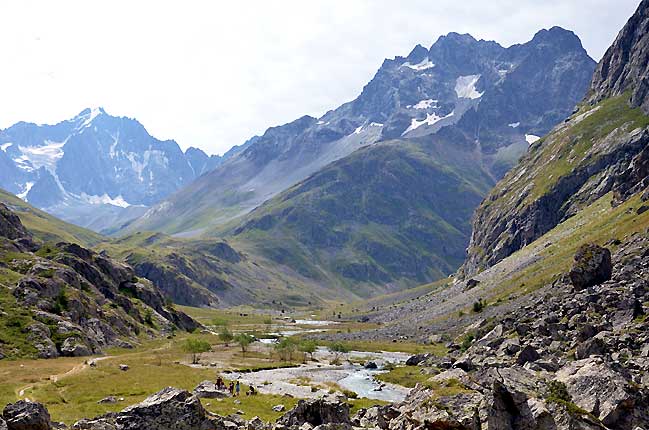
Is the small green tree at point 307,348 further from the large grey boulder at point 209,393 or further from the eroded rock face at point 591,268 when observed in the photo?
the large grey boulder at point 209,393

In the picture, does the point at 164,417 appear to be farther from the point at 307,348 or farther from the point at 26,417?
the point at 307,348

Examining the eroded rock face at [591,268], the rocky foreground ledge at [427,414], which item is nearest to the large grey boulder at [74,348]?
the rocky foreground ledge at [427,414]

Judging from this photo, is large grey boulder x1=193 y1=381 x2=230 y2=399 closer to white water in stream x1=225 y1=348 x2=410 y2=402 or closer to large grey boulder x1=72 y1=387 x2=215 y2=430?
white water in stream x1=225 y1=348 x2=410 y2=402

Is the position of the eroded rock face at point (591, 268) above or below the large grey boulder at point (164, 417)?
below

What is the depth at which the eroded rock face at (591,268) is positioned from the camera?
122 metres

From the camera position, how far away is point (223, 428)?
3497 centimetres

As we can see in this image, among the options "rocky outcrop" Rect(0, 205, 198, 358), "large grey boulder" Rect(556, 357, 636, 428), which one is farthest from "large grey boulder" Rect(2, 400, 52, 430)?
"rocky outcrop" Rect(0, 205, 198, 358)

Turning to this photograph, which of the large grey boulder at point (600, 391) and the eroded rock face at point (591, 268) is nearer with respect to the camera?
the large grey boulder at point (600, 391)

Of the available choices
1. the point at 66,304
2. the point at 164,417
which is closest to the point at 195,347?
the point at 66,304

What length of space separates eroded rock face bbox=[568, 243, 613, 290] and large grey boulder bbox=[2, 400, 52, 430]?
116614 millimetres

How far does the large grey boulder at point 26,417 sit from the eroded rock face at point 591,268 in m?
117

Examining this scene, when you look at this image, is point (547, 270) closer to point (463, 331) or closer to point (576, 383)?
point (463, 331)

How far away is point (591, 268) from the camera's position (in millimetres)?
123375

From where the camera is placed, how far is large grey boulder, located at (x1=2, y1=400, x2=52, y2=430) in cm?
2986
